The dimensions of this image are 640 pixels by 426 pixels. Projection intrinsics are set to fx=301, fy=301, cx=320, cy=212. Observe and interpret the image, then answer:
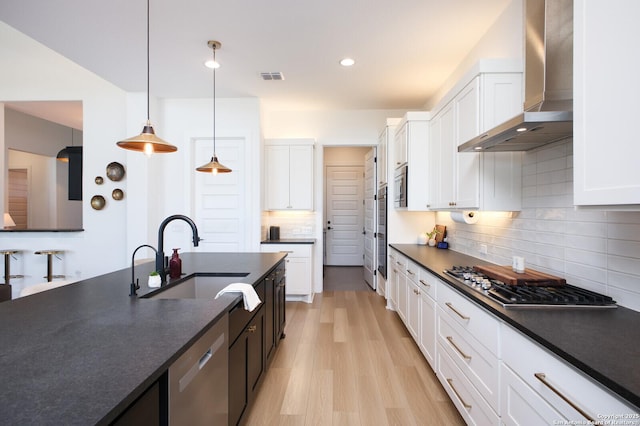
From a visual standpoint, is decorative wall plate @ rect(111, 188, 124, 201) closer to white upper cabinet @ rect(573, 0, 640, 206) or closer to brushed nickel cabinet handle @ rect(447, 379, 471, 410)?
brushed nickel cabinet handle @ rect(447, 379, 471, 410)

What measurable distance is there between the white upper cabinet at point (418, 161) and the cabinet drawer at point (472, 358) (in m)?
1.54

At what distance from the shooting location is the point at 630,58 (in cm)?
96

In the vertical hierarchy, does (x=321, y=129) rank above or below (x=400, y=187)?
above

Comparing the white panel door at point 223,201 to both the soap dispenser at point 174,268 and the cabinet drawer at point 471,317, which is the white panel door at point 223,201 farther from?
the cabinet drawer at point 471,317

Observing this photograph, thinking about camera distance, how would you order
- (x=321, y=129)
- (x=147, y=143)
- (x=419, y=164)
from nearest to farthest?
(x=147, y=143)
(x=419, y=164)
(x=321, y=129)

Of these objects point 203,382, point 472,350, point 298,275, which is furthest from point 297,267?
point 203,382

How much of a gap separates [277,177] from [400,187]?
1962 millimetres

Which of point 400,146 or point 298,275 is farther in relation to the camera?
point 298,275

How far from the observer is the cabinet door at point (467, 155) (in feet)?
7.11

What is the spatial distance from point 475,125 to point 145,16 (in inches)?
110

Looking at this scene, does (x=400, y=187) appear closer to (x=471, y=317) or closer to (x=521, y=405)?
(x=471, y=317)

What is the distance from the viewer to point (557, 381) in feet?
3.43

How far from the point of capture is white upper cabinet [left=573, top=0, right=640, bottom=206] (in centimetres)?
95

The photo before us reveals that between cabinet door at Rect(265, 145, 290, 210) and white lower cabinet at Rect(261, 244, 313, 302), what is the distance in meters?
0.70
